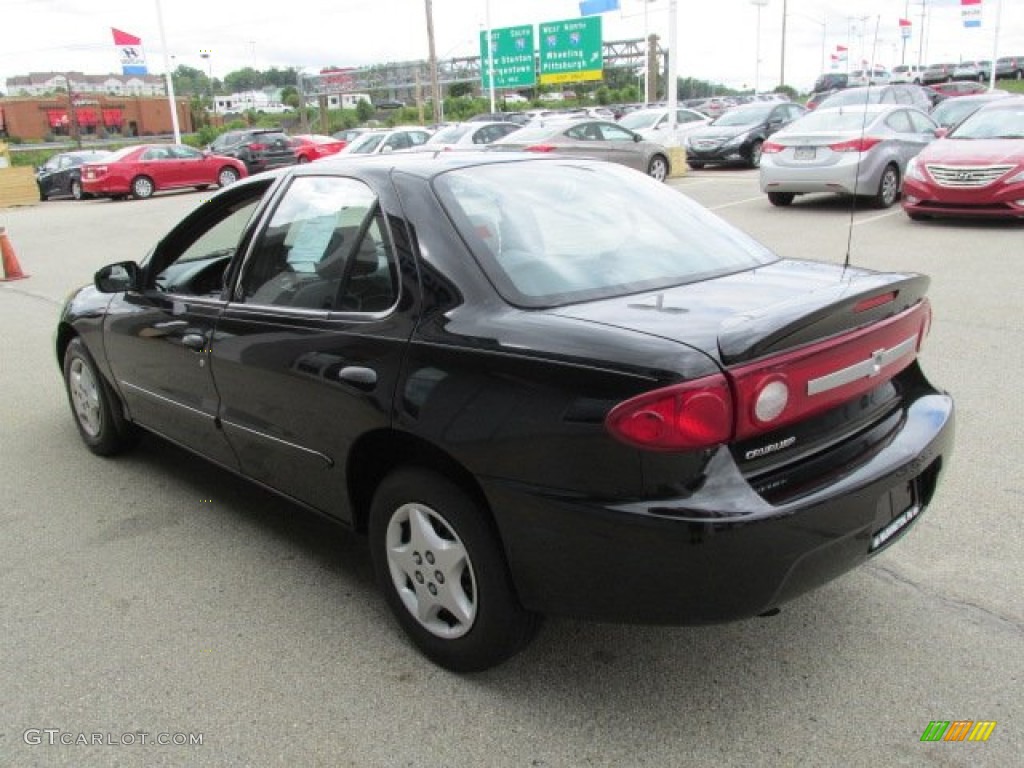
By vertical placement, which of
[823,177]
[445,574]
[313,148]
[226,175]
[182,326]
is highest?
[182,326]

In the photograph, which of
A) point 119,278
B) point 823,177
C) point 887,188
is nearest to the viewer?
point 119,278

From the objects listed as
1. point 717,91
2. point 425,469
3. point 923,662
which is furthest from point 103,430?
point 717,91

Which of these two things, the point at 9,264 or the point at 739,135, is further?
the point at 739,135

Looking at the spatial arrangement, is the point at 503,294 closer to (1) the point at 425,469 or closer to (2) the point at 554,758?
(1) the point at 425,469

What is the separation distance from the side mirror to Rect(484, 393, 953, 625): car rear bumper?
2.64 meters

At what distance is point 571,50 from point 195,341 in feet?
148

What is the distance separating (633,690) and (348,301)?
5.22 ft

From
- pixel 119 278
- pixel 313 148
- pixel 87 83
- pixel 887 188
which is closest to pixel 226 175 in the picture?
pixel 313 148

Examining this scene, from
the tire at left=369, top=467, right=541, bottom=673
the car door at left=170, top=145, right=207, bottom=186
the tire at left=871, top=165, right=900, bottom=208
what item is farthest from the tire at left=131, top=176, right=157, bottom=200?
the tire at left=369, top=467, right=541, bottom=673

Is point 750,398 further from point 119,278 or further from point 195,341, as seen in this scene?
point 119,278

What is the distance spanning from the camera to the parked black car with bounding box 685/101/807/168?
2155cm

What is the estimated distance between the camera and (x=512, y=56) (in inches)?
1809

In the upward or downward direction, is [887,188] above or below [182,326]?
Result: below

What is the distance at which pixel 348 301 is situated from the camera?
3.16m
